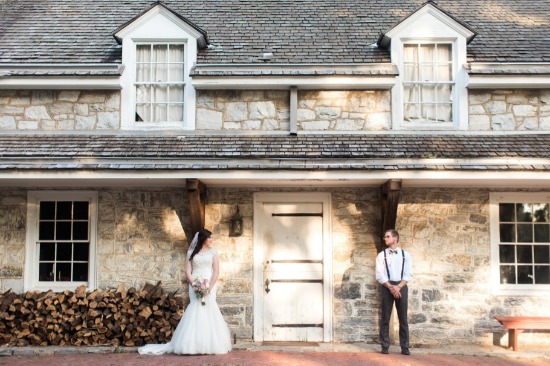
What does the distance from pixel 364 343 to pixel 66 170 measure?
5163 millimetres

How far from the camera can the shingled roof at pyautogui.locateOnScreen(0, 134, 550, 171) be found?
320 inches

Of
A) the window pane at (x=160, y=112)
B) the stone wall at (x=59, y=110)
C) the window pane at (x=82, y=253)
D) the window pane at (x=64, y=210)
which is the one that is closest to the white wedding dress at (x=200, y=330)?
the window pane at (x=82, y=253)

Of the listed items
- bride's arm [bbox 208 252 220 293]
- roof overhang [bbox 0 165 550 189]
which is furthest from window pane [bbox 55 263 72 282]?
bride's arm [bbox 208 252 220 293]

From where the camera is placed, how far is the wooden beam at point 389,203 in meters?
8.28

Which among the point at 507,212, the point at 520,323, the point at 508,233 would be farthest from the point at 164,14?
the point at 520,323

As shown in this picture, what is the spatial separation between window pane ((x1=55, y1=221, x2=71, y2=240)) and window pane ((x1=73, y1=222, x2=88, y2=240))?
102 mm

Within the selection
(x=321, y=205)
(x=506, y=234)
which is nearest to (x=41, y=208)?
(x=321, y=205)

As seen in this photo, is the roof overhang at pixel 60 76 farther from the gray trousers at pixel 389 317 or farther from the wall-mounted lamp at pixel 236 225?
the gray trousers at pixel 389 317

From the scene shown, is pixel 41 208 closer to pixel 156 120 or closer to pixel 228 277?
pixel 156 120

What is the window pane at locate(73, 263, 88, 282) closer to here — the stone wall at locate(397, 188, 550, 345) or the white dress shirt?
the white dress shirt

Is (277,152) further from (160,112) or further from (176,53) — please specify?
(176,53)

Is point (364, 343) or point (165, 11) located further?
point (165, 11)

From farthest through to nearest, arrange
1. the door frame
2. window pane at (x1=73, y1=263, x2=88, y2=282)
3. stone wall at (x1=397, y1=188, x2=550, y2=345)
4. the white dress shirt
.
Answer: window pane at (x1=73, y1=263, x2=88, y2=282) → the door frame → stone wall at (x1=397, y1=188, x2=550, y2=345) → the white dress shirt

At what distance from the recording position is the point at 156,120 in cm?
988
